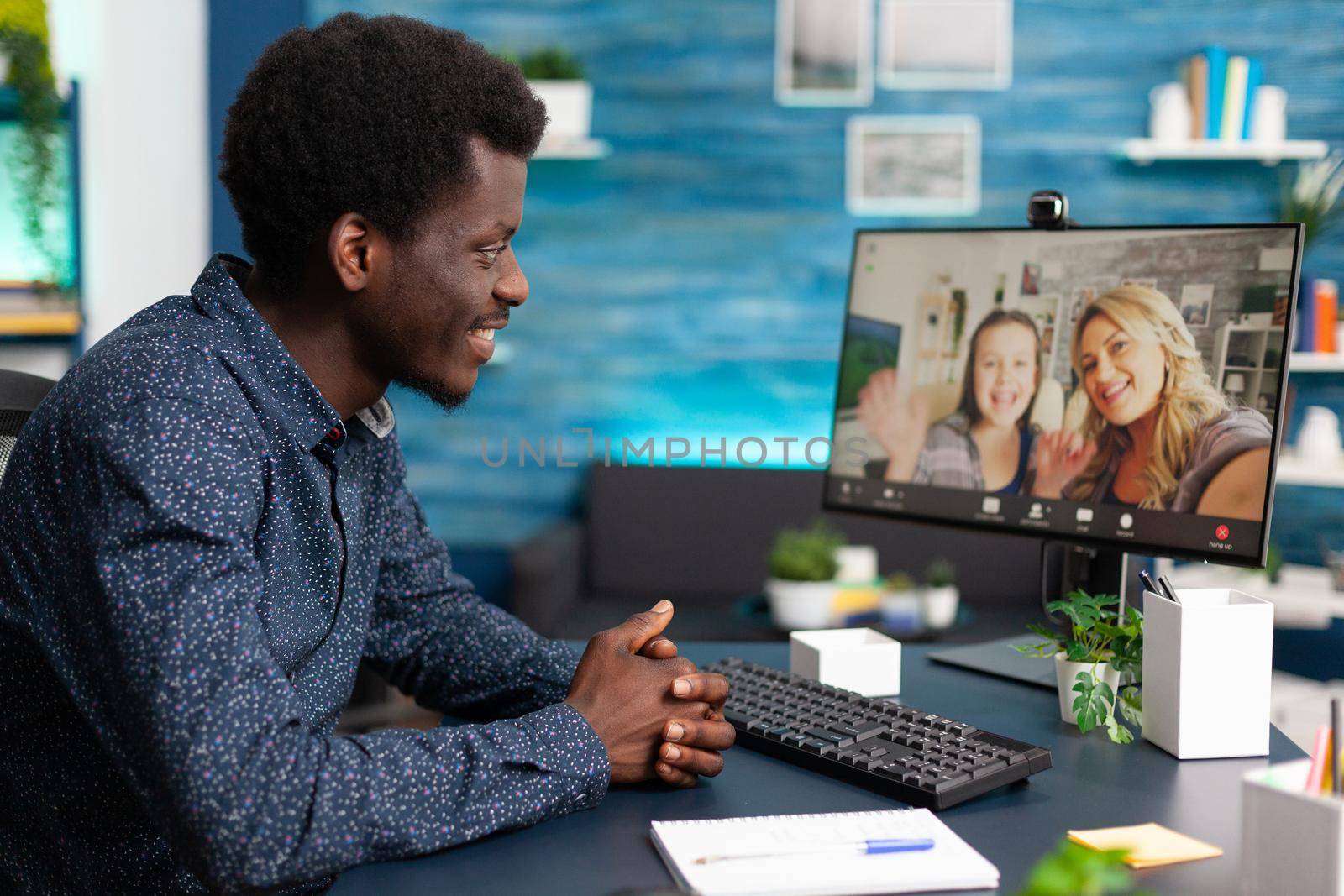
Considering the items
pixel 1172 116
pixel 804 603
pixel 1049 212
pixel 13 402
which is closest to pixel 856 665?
pixel 1049 212

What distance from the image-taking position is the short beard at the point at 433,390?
118 cm

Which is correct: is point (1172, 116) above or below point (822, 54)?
below

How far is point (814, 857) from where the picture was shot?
2.69 ft

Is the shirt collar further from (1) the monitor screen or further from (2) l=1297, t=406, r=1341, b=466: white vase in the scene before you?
(2) l=1297, t=406, r=1341, b=466: white vase

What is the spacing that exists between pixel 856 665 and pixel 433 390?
1.79ft

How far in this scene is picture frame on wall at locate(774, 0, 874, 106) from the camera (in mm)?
3592

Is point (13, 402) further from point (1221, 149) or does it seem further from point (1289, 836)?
point (1221, 149)

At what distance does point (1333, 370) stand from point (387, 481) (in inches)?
120

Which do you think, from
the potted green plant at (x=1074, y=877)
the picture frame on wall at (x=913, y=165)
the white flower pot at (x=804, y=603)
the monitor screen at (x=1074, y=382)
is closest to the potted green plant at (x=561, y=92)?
the picture frame on wall at (x=913, y=165)

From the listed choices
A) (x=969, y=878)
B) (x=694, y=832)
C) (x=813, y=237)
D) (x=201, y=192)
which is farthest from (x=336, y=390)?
(x=813, y=237)

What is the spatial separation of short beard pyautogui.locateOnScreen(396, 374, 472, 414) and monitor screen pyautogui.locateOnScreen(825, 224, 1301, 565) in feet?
1.88

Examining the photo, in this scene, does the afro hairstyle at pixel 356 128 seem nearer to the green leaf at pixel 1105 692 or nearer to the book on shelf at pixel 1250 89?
the green leaf at pixel 1105 692

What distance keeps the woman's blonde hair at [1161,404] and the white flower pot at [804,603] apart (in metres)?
1.63

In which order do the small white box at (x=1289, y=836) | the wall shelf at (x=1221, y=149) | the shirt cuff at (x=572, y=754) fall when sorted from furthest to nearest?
the wall shelf at (x=1221, y=149)
the shirt cuff at (x=572, y=754)
the small white box at (x=1289, y=836)
